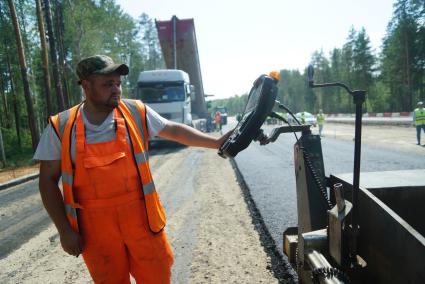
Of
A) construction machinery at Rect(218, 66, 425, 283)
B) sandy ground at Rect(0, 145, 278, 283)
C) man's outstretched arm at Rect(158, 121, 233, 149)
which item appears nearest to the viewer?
construction machinery at Rect(218, 66, 425, 283)

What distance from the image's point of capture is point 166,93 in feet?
53.1

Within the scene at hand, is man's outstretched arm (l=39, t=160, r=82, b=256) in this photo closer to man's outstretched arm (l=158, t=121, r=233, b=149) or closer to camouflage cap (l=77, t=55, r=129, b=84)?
camouflage cap (l=77, t=55, r=129, b=84)

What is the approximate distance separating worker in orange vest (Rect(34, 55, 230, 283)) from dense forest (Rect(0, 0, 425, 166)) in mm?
15574

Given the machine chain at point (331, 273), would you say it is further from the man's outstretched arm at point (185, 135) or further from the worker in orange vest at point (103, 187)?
the man's outstretched arm at point (185, 135)

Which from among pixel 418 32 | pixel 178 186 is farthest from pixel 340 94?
pixel 178 186

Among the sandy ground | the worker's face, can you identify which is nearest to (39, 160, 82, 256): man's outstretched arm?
the worker's face

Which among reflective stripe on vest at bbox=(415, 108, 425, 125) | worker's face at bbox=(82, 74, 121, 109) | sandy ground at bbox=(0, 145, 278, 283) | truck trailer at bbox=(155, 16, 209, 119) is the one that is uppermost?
truck trailer at bbox=(155, 16, 209, 119)

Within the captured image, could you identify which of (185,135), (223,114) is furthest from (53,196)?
(223,114)

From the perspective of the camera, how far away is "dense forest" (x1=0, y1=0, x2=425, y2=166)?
59.0 feet

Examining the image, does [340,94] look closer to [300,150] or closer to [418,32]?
[418,32]

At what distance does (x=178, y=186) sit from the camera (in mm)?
8031

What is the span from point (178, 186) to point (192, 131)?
573cm

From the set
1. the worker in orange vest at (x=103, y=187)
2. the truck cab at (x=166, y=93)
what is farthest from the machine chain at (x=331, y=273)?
the truck cab at (x=166, y=93)

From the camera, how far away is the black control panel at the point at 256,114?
5.61ft
